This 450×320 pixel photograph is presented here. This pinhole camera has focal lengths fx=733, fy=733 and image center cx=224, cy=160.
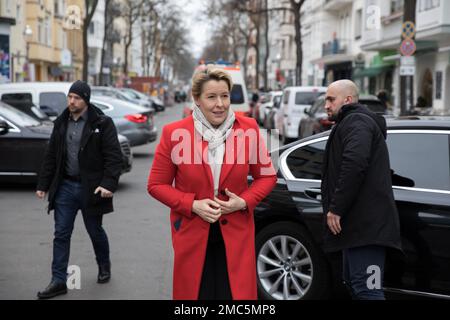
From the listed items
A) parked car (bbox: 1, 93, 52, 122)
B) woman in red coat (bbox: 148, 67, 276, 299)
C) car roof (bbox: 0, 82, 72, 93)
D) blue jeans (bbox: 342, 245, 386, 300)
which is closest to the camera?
woman in red coat (bbox: 148, 67, 276, 299)

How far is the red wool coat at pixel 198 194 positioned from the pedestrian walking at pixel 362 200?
757 mm

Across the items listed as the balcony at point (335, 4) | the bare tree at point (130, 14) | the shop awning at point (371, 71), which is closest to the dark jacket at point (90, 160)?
the shop awning at point (371, 71)

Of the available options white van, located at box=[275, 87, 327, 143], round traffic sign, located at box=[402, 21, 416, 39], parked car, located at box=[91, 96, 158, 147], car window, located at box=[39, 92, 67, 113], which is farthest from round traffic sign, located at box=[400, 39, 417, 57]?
car window, located at box=[39, 92, 67, 113]

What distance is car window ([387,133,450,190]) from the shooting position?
16.8 feet

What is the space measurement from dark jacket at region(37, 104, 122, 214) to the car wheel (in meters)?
1.39

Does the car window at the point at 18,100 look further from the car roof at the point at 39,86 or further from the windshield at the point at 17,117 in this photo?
the windshield at the point at 17,117

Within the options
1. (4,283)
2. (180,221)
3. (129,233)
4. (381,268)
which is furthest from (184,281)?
(129,233)

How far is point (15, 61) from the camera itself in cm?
4544

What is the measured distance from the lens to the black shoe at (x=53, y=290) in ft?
19.6

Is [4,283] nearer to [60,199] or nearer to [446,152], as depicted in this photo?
[60,199]

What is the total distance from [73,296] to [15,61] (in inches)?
1642

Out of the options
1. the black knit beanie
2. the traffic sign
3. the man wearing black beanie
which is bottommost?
the man wearing black beanie

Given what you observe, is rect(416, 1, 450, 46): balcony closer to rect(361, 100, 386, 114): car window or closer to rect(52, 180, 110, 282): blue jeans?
rect(361, 100, 386, 114): car window

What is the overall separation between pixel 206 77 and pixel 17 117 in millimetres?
9777
